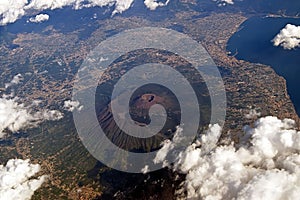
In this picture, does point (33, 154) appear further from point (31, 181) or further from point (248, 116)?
point (248, 116)

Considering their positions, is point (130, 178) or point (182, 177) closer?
point (182, 177)

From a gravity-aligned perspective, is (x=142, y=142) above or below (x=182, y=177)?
below

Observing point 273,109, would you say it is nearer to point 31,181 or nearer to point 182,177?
point 182,177

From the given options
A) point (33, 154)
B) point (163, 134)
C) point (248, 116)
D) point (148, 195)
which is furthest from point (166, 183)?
point (33, 154)

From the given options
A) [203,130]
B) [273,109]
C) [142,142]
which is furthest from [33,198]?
[273,109]

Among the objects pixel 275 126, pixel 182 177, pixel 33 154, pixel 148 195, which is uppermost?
pixel 275 126

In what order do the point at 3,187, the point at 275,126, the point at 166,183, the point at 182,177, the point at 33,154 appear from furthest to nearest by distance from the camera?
the point at 33,154, the point at 3,187, the point at 166,183, the point at 182,177, the point at 275,126

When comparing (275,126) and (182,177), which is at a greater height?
(275,126)

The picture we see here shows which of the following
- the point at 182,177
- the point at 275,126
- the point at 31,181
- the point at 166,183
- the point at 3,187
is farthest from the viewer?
the point at 31,181

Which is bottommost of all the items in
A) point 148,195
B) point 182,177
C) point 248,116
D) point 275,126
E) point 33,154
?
point 33,154
